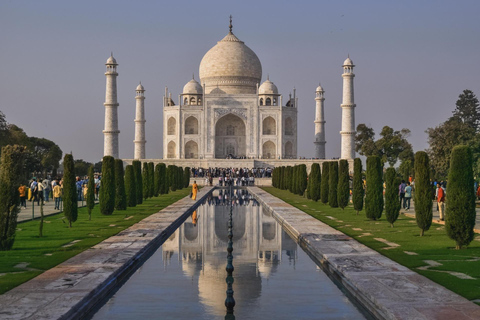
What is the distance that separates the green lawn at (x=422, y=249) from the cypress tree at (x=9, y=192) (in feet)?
16.8

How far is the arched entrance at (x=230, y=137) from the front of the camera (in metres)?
51.7

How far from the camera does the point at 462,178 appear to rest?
10250 mm

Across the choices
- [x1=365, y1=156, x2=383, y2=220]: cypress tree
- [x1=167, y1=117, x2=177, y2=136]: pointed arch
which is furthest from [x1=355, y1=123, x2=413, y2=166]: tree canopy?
[x1=365, y1=156, x2=383, y2=220]: cypress tree

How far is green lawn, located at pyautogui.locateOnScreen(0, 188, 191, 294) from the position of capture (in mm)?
7855

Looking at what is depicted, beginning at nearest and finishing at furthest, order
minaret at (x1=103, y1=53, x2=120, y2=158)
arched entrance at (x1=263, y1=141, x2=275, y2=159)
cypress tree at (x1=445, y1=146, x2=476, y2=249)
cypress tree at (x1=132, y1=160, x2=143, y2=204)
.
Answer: cypress tree at (x1=445, y1=146, x2=476, y2=249)
cypress tree at (x1=132, y1=160, x2=143, y2=204)
minaret at (x1=103, y1=53, x2=120, y2=158)
arched entrance at (x1=263, y1=141, x2=275, y2=159)

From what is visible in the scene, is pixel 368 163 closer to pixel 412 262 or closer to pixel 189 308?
pixel 412 262

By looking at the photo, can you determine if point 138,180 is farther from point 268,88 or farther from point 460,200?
point 268,88

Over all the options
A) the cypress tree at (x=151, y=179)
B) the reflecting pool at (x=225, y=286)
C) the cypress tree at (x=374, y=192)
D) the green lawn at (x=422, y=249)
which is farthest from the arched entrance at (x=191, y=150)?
the reflecting pool at (x=225, y=286)

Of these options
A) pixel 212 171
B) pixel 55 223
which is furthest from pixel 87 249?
pixel 212 171

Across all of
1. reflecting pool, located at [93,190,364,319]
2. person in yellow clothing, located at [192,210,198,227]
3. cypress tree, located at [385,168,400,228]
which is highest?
cypress tree, located at [385,168,400,228]

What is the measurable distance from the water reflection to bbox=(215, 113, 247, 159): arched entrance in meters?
34.8

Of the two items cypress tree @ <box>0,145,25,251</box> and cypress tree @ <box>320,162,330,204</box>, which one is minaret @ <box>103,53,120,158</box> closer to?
cypress tree @ <box>320,162,330,204</box>

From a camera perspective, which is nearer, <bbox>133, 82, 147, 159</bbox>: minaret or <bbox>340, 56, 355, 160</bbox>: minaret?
<bbox>340, 56, 355, 160</bbox>: minaret

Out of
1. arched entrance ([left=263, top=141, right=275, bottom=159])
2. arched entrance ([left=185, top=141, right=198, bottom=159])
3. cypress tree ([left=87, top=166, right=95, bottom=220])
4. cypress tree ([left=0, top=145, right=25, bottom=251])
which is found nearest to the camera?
cypress tree ([left=0, top=145, right=25, bottom=251])
